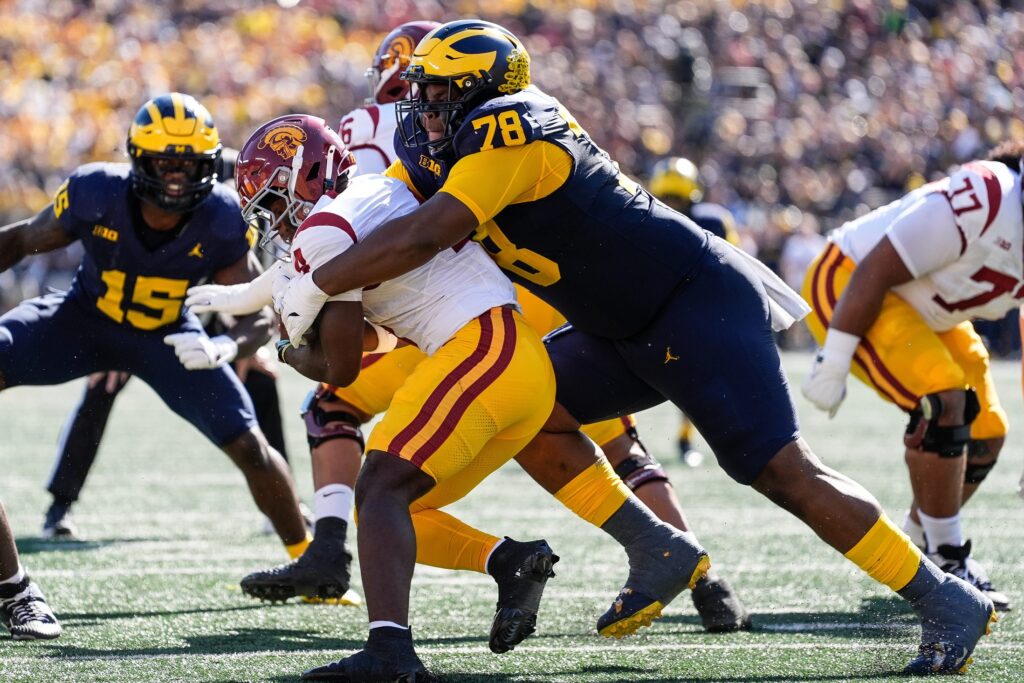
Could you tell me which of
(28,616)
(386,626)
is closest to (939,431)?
(386,626)

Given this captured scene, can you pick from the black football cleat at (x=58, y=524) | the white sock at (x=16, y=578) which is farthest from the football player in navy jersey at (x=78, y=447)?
the white sock at (x=16, y=578)

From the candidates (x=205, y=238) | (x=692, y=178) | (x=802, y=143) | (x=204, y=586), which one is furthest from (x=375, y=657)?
(x=802, y=143)

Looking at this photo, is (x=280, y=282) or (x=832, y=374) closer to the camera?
(x=280, y=282)

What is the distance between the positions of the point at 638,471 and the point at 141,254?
188 cm

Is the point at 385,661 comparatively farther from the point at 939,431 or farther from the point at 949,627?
the point at 939,431

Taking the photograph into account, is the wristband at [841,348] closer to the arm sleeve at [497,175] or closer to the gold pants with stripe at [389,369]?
the gold pants with stripe at [389,369]

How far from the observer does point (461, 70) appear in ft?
11.2

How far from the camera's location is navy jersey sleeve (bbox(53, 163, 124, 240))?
486cm

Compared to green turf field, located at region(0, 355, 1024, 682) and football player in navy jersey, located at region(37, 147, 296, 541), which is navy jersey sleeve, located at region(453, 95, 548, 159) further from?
football player in navy jersey, located at region(37, 147, 296, 541)

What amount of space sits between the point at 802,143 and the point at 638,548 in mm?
16783

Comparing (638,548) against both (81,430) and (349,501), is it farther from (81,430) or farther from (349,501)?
(81,430)

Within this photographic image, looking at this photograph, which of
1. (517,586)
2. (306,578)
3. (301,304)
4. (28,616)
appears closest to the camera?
(301,304)

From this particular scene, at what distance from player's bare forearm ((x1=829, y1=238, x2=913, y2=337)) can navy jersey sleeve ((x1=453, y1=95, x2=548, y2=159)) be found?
5.29 feet

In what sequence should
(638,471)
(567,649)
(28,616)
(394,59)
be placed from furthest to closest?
(394,59)
(638,471)
(28,616)
(567,649)
